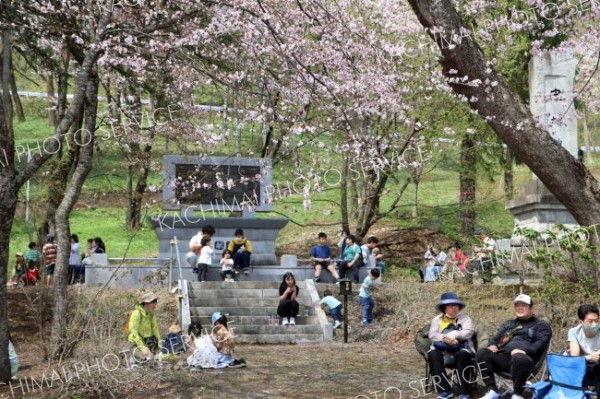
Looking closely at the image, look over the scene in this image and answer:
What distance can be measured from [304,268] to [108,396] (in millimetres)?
10650

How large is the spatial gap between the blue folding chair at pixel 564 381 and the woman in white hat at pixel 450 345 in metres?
0.83

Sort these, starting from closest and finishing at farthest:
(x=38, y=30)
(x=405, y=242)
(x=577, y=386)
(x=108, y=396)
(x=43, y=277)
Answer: (x=577, y=386)
(x=108, y=396)
(x=38, y=30)
(x=43, y=277)
(x=405, y=242)

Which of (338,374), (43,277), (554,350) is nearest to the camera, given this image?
(554,350)

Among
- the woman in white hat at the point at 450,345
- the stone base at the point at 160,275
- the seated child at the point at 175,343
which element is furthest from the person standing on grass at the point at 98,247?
the woman in white hat at the point at 450,345

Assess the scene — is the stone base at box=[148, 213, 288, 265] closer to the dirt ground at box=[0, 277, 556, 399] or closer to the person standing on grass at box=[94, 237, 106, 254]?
the person standing on grass at box=[94, 237, 106, 254]

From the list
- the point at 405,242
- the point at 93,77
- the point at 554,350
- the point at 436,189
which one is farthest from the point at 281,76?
the point at 436,189

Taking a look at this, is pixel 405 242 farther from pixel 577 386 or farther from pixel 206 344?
pixel 577 386

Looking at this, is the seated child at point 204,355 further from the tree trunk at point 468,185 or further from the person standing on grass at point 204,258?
the tree trunk at point 468,185

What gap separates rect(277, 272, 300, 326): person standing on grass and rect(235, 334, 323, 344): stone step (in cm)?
45

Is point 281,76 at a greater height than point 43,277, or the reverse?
point 281,76

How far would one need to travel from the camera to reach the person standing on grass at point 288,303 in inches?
665

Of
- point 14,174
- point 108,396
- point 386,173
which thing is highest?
point 386,173

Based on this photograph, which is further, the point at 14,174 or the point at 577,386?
the point at 14,174

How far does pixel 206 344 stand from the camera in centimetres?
1171
